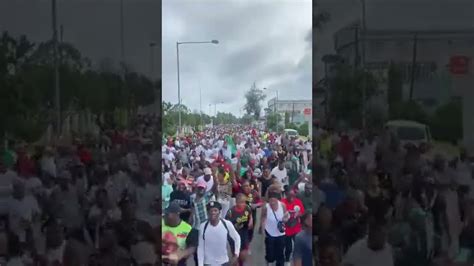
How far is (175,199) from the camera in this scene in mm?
4848

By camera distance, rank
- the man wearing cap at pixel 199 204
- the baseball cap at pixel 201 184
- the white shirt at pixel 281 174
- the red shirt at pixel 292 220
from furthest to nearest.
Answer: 1. the white shirt at pixel 281 174
2. the baseball cap at pixel 201 184
3. the red shirt at pixel 292 220
4. the man wearing cap at pixel 199 204

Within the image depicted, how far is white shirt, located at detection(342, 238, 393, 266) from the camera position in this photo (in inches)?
105

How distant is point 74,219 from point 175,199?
2.07 m

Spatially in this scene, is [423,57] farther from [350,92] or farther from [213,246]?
[213,246]

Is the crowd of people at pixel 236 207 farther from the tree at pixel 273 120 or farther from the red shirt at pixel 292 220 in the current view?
the tree at pixel 273 120

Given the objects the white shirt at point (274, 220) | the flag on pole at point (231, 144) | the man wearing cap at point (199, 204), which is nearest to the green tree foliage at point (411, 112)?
the man wearing cap at point (199, 204)

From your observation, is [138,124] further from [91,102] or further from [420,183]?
[420,183]

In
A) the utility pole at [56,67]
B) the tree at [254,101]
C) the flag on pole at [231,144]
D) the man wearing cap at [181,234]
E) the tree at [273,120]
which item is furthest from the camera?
the tree at [273,120]

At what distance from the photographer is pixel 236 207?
4.96 metres

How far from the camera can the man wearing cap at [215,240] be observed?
3.91 metres

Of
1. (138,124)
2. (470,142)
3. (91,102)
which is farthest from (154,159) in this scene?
(470,142)

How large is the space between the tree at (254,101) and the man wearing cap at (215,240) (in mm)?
2194

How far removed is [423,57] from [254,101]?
5217mm

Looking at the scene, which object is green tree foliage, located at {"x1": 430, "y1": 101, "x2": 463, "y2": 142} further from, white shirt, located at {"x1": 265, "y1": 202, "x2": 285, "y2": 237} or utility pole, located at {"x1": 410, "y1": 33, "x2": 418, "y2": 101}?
white shirt, located at {"x1": 265, "y1": 202, "x2": 285, "y2": 237}
